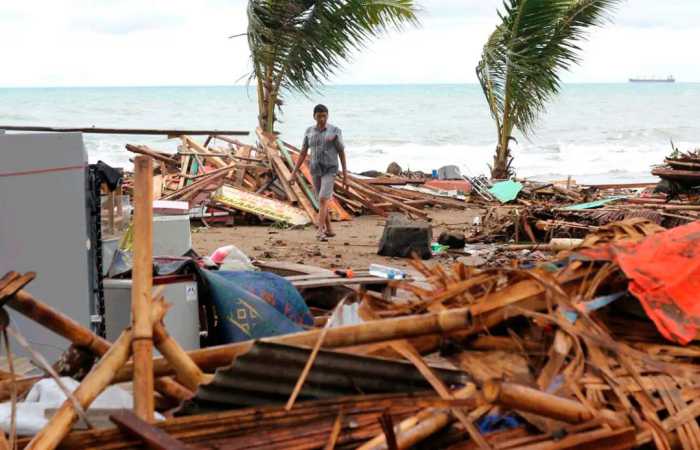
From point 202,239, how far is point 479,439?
11.1 metres

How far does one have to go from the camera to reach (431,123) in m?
58.2

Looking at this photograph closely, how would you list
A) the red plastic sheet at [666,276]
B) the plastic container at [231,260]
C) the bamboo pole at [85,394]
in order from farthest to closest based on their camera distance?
the plastic container at [231,260] < the red plastic sheet at [666,276] < the bamboo pole at [85,394]

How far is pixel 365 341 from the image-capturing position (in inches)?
118

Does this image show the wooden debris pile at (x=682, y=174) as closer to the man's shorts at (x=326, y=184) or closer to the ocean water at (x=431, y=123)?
the man's shorts at (x=326, y=184)

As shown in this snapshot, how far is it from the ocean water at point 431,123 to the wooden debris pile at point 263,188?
1196 cm

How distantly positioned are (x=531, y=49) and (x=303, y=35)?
464 centimetres

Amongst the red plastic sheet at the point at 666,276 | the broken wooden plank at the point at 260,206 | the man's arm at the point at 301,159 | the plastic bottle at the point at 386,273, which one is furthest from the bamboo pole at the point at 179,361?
the broken wooden plank at the point at 260,206

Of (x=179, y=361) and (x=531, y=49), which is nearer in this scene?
(x=179, y=361)

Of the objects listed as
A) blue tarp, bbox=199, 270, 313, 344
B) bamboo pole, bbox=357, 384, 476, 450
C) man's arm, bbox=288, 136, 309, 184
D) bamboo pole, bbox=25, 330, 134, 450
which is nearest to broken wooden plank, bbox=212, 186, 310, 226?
man's arm, bbox=288, 136, 309, 184

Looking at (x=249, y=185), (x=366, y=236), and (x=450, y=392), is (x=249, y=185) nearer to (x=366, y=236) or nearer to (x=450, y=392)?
(x=366, y=236)

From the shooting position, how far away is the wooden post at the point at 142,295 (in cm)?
293

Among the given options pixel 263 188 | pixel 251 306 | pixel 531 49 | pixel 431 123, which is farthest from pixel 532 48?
pixel 431 123

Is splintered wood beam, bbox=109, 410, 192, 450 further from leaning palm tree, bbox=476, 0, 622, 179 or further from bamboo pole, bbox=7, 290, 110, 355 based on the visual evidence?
leaning palm tree, bbox=476, 0, 622, 179

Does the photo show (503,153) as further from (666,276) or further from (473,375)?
(473,375)
